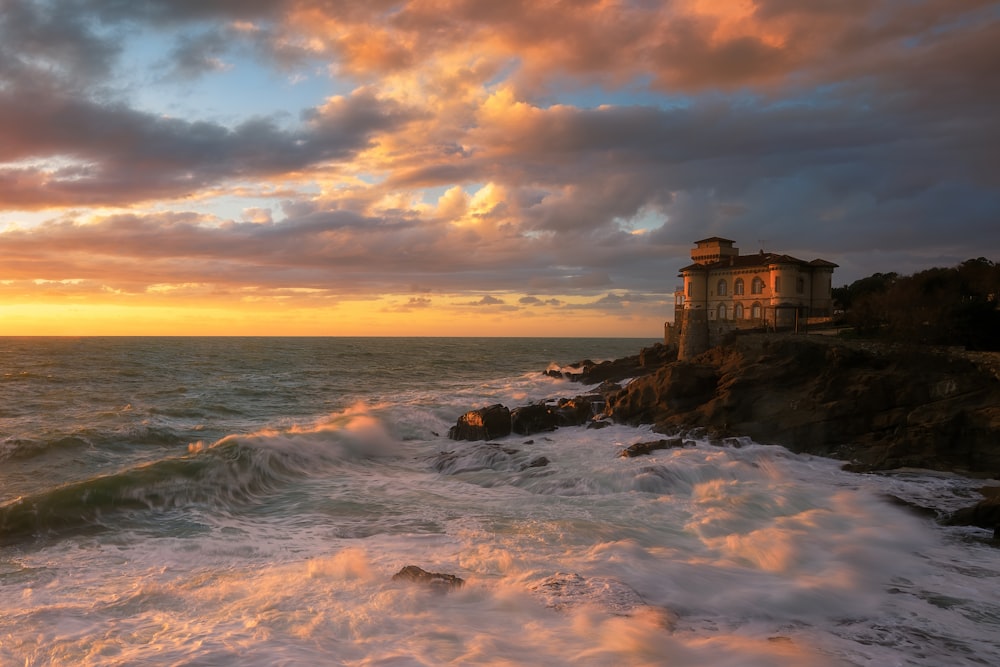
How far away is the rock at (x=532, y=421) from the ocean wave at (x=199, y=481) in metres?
5.40

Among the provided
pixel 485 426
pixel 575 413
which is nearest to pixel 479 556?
pixel 485 426

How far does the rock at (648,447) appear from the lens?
21.2 m

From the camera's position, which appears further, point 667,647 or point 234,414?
point 234,414

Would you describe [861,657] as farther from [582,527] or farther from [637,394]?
[637,394]

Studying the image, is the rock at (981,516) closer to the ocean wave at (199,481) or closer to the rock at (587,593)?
the rock at (587,593)

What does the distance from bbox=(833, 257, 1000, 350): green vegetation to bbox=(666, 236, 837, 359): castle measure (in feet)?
16.3

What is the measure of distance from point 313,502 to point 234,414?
18891 millimetres

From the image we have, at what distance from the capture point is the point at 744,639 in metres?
8.95

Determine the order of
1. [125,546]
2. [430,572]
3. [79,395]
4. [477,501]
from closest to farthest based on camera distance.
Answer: [430,572] → [125,546] → [477,501] → [79,395]

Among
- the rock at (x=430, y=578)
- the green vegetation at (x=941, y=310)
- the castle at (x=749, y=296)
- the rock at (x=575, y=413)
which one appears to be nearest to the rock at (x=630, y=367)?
the castle at (x=749, y=296)

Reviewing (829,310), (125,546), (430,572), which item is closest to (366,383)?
(829,310)

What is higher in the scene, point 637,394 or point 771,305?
point 771,305

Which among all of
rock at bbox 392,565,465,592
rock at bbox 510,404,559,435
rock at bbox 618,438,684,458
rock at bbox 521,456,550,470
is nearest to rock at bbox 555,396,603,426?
rock at bbox 510,404,559,435

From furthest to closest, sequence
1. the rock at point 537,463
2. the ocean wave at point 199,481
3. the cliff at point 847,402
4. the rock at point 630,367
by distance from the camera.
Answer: the rock at point 630,367 → the rock at point 537,463 → the cliff at point 847,402 → the ocean wave at point 199,481
